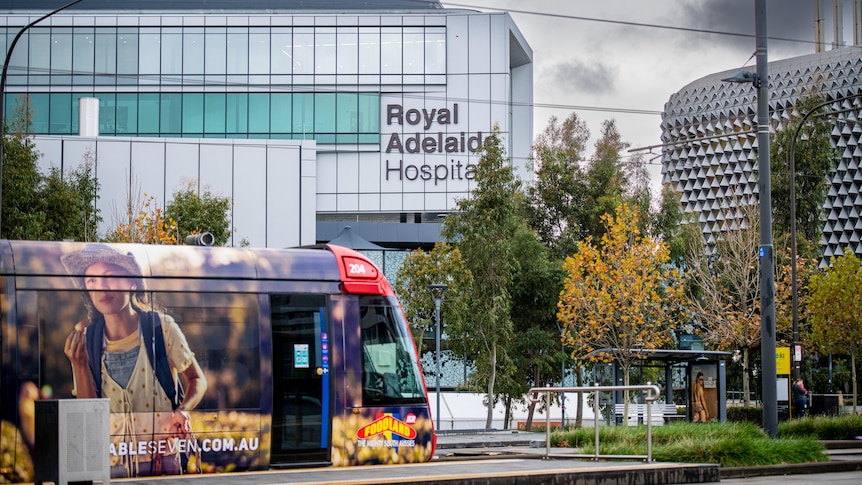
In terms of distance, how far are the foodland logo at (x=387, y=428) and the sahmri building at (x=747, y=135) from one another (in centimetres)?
7698

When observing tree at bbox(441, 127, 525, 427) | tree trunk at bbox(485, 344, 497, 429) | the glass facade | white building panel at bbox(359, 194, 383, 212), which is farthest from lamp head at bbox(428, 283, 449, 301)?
the glass facade

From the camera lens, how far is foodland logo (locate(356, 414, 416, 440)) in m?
15.8

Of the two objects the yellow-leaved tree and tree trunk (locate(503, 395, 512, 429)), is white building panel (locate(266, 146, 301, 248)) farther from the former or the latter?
tree trunk (locate(503, 395, 512, 429))

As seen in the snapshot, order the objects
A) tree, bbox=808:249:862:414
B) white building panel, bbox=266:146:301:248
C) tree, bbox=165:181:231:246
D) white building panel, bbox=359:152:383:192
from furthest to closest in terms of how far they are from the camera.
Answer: white building panel, bbox=359:152:383:192 → white building panel, bbox=266:146:301:248 → tree, bbox=165:181:231:246 → tree, bbox=808:249:862:414

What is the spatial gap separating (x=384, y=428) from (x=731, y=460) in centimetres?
550

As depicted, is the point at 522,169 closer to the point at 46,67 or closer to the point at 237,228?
the point at 237,228

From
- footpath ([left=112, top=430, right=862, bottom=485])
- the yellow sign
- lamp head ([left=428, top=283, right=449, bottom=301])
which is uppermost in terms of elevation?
lamp head ([left=428, top=283, right=449, bottom=301])

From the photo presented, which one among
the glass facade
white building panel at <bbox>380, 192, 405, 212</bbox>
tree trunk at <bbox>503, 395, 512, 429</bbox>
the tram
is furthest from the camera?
white building panel at <bbox>380, 192, 405, 212</bbox>

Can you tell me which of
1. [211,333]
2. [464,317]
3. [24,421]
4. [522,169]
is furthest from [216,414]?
[522,169]

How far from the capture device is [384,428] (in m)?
16.0

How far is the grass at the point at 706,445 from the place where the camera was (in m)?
17.4

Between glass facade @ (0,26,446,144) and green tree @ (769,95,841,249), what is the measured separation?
932 inches

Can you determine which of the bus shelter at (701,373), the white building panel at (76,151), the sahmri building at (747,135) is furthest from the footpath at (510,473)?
the sahmri building at (747,135)

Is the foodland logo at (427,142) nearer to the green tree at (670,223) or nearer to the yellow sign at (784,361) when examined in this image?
the green tree at (670,223)
